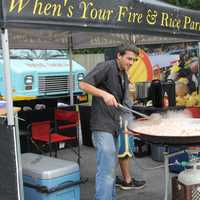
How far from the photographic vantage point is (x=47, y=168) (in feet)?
13.7

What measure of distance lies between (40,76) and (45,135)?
3.18 meters

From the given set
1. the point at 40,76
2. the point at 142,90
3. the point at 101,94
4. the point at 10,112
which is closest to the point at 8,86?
the point at 10,112

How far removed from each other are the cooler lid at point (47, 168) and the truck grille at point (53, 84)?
182 inches

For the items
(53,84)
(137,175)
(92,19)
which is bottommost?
(137,175)

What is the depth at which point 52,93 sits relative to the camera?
9250 mm

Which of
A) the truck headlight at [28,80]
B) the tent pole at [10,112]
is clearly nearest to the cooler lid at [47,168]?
the tent pole at [10,112]

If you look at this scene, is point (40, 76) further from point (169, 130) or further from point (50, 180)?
point (169, 130)

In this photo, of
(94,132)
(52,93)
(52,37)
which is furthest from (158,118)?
(52,93)

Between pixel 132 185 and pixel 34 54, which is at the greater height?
pixel 34 54

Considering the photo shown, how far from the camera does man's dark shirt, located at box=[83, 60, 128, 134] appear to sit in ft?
12.8

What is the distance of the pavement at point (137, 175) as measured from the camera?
16.6 ft

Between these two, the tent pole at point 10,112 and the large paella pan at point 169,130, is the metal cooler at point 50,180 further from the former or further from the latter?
the large paella pan at point 169,130

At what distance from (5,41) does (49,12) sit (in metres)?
0.45

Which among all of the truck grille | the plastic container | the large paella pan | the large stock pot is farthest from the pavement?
the truck grille
